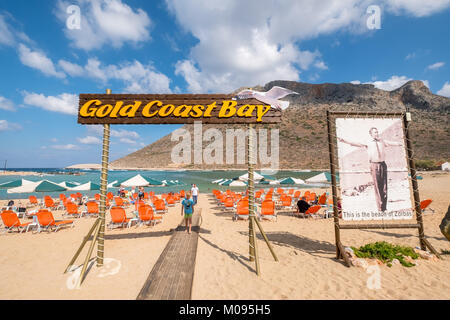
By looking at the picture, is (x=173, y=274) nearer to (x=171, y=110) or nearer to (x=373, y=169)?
(x=171, y=110)

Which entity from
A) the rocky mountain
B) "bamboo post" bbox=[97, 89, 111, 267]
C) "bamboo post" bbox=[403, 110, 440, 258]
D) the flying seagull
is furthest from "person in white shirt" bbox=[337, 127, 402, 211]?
the rocky mountain

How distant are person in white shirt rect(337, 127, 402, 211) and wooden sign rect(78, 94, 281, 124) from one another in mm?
2510

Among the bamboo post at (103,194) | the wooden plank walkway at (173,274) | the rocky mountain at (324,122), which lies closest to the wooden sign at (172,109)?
the bamboo post at (103,194)

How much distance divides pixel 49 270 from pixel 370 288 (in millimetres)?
7211

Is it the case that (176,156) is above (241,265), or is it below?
above

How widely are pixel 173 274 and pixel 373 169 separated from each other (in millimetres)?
5714

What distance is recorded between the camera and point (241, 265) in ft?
17.1

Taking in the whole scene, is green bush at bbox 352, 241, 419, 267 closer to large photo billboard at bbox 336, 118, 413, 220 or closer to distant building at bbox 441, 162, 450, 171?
large photo billboard at bbox 336, 118, 413, 220

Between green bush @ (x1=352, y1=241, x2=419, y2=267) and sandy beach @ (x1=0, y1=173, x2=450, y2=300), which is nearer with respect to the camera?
sandy beach @ (x1=0, y1=173, x2=450, y2=300)

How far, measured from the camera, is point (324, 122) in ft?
250

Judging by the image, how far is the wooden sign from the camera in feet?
18.0

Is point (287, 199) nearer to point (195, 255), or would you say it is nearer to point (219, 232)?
point (219, 232)

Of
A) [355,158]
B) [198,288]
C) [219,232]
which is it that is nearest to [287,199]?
[219,232]
